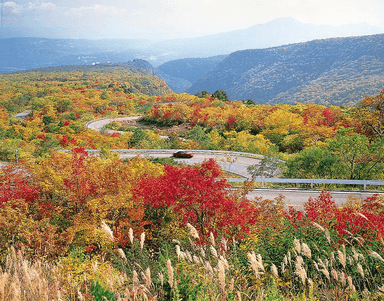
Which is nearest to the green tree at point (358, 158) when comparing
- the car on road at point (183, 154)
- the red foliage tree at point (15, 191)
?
the car on road at point (183, 154)

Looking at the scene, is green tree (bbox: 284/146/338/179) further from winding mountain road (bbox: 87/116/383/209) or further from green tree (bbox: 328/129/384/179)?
winding mountain road (bbox: 87/116/383/209)

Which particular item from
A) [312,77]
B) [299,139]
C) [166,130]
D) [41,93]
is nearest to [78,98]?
[41,93]

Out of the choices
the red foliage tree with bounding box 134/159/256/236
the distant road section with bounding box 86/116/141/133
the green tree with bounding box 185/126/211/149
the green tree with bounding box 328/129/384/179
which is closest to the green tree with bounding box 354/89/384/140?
the green tree with bounding box 328/129/384/179

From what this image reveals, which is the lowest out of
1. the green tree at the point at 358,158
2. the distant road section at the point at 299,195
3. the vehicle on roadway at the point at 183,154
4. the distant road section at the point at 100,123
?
the distant road section at the point at 100,123

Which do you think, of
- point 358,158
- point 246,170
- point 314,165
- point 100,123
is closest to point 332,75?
point 100,123

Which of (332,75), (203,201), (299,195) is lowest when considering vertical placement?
(299,195)

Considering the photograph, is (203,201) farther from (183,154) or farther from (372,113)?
(372,113)

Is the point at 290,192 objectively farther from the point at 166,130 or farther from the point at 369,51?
the point at 369,51

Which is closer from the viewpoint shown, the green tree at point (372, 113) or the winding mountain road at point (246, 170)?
the winding mountain road at point (246, 170)

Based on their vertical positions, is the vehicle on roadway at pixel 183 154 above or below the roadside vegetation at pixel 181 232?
below

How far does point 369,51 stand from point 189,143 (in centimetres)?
14914

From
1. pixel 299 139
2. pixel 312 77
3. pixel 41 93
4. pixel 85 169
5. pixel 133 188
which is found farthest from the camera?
pixel 312 77

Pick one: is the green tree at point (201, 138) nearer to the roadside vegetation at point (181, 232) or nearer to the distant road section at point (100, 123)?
the roadside vegetation at point (181, 232)

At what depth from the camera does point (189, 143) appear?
43188 mm
